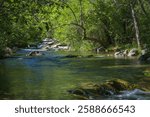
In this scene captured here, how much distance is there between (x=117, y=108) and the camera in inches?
362

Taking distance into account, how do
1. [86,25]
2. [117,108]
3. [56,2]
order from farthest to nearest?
[86,25]
[56,2]
[117,108]

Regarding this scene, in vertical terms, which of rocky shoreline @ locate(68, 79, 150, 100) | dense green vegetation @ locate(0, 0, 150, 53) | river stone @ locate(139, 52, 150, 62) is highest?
dense green vegetation @ locate(0, 0, 150, 53)

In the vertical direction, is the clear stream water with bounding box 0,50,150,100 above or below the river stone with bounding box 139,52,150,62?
below

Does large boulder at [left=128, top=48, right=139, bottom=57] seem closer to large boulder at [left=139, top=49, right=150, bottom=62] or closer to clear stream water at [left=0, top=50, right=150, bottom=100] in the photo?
large boulder at [left=139, top=49, right=150, bottom=62]

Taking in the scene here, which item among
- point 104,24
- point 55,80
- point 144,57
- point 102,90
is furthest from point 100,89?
point 104,24

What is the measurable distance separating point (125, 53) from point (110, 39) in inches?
398

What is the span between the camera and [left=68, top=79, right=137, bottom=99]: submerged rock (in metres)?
15.0

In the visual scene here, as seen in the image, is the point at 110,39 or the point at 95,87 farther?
the point at 110,39

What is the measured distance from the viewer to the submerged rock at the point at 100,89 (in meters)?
15.0

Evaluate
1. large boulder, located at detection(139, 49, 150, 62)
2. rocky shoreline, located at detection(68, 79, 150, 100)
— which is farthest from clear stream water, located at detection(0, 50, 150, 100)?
large boulder, located at detection(139, 49, 150, 62)

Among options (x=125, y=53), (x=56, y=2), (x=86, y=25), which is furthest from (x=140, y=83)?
(x=86, y=25)

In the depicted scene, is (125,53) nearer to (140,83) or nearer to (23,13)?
(140,83)

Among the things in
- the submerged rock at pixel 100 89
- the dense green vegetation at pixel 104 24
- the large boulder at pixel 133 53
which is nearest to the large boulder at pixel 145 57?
the large boulder at pixel 133 53

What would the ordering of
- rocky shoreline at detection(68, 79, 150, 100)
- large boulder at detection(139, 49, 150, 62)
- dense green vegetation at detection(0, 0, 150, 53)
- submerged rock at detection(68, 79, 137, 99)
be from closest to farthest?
rocky shoreline at detection(68, 79, 150, 100), submerged rock at detection(68, 79, 137, 99), large boulder at detection(139, 49, 150, 62), dense green vegetation at detection(0, 0, 150, 53)
